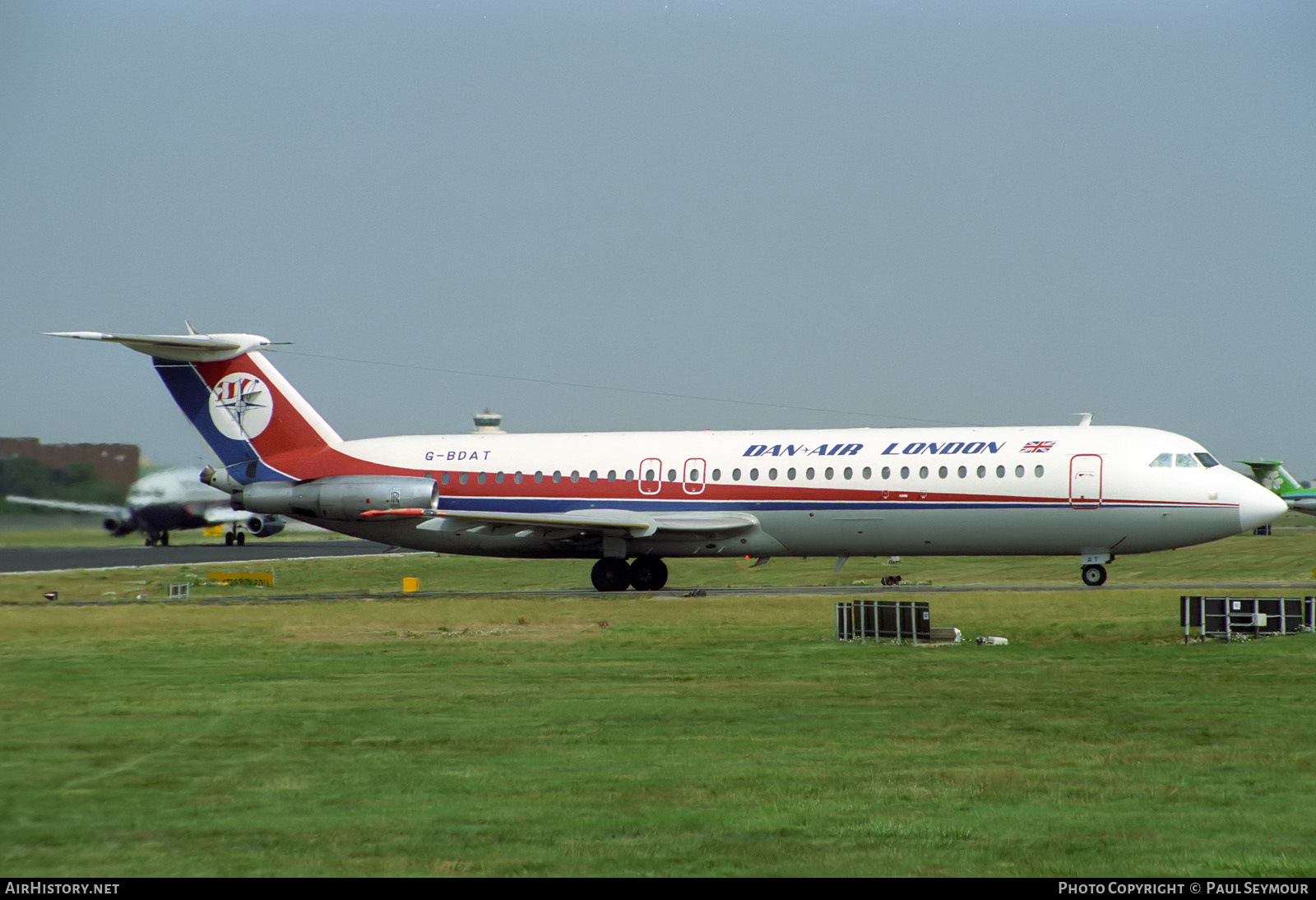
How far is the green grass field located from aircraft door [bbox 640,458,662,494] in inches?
439

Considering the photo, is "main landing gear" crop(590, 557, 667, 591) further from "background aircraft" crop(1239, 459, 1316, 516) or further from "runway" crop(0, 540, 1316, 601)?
"background aircraft" crop(1239, 459, 1316, 516)

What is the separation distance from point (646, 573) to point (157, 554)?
136 feet

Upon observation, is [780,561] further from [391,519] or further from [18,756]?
[18,756]

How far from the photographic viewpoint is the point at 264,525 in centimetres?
8344

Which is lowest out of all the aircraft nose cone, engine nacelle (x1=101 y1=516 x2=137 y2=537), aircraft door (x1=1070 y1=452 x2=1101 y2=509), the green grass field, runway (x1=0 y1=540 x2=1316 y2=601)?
the green grass field

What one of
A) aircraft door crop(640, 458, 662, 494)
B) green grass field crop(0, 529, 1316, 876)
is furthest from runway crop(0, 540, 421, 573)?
green grass field crop(0, 529, 1316, 876)

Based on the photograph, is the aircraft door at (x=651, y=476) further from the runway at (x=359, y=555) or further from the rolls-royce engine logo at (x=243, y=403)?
the rolls-royce engine logo at (x=243, y=403)

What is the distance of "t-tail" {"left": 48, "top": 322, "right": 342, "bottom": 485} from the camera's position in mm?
42031

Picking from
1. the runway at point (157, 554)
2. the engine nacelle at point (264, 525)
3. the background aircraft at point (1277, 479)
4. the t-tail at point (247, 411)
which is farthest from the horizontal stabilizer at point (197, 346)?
the background aircraft at point (1277, 479)

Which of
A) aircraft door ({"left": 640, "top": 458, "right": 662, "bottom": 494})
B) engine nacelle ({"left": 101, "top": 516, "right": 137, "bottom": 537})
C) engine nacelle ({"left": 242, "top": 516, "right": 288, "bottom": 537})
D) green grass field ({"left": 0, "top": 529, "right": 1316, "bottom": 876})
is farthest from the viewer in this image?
engine nacelle ({"left": 242, "top": 516, "right": 288, "bottom": 537})

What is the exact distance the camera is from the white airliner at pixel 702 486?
3597 centimetres

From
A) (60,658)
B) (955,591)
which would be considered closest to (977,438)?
(955,591)

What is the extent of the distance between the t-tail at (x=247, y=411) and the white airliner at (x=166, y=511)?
1.70 meters

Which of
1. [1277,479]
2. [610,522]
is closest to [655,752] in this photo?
[610,522]
